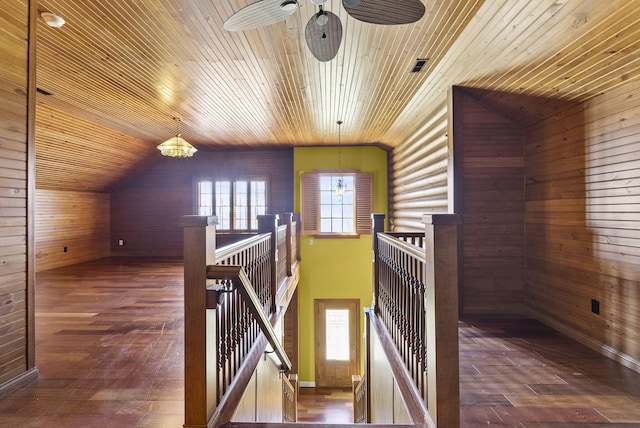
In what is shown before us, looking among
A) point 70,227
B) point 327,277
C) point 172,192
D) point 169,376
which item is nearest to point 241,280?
point 169,376

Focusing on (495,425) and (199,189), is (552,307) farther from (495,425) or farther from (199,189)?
(199,189)

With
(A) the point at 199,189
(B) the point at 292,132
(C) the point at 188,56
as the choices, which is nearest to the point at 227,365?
(C) the point at 188,56

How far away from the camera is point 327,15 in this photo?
166cm

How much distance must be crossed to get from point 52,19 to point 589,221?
507cm

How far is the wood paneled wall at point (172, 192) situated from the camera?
313 inches

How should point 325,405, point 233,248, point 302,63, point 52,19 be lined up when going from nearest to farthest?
1. point 233,248
2. point 52,19
3. point 302,63
4. point 325,405

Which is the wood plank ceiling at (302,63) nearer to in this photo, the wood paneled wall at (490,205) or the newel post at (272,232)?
the wood paneled wall at (490,205)

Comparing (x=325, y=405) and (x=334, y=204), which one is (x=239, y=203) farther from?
(x=325, y=405)

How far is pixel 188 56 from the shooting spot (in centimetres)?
316

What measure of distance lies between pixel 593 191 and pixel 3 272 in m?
4.78

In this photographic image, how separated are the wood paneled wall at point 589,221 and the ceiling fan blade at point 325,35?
8.43 ft

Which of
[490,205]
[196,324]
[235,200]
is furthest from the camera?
[235,200]

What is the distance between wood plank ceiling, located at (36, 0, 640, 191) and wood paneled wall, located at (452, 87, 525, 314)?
13.8 inches

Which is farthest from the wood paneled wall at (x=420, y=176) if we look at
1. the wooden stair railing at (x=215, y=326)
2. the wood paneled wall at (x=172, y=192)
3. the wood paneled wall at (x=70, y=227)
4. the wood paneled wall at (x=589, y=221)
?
the wood paneled wall at (x=70, y=227)
